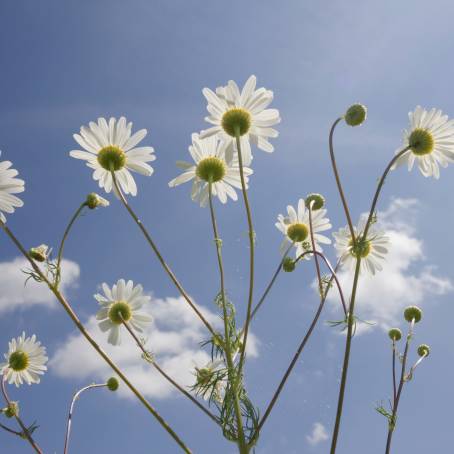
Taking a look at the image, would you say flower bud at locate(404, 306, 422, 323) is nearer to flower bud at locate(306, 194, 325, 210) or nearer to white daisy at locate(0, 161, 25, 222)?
flower bud at locate(306, 194, 325, 210)

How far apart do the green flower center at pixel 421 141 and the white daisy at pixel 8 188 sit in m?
1.63

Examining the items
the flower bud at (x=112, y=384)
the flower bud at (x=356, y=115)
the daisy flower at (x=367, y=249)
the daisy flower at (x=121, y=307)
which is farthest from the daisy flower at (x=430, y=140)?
the flower bud at (x=112, y=384)

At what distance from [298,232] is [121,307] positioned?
95cm

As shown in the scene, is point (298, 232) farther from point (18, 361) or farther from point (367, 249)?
point (18, 361)

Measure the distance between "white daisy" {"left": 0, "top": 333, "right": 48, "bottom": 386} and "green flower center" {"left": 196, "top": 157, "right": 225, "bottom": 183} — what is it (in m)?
1.98

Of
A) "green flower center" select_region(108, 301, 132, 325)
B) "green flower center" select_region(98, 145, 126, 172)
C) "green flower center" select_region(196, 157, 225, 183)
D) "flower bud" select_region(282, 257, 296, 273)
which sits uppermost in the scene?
"green flower center" select_region(196, 157, 225, 183)

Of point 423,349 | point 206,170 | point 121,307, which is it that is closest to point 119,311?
point 121,307

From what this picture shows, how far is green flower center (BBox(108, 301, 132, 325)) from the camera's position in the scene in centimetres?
262

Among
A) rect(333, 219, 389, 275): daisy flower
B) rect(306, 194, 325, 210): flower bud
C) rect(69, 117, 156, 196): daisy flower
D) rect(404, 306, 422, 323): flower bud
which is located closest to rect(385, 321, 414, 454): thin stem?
rect(404, 306, 422, 323): flower bud

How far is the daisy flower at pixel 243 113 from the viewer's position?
7.20 feet

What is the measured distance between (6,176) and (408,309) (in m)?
2.37

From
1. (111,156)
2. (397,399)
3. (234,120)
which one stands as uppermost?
(234,120)

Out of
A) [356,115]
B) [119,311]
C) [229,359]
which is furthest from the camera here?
[119,311]

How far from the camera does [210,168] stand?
94.4 inches
